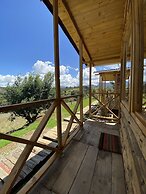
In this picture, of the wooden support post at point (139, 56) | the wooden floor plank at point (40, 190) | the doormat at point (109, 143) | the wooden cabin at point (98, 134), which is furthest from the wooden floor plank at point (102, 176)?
the wooden support post at point (139, 56)

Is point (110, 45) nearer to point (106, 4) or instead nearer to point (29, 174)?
point (106, 4)

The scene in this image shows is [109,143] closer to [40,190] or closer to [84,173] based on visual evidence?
[84,173]

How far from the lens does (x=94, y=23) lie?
2.27 metres

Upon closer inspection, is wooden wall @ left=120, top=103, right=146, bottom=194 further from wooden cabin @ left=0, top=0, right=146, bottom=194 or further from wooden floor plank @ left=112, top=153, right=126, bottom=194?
wooden floor plank @ left=112, top=153, right=126, bottom=194

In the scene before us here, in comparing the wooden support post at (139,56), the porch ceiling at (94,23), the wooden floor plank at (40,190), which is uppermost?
the porch ceiling at (94,23)

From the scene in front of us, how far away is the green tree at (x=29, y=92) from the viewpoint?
9.55 metres

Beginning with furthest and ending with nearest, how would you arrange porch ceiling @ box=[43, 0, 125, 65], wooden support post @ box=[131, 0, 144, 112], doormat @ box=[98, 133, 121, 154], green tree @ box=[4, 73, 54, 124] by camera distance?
green tree @ box=[4, 73, 54, 124] < doormat @ box=[98, 133, 121, 154] < porch ceiling @ box=[43, 0, 125, 65] < wooden support post @ box=[131, 0, 144, 112]

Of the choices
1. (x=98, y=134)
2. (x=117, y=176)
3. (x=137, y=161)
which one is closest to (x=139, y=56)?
(x=137, y=161)

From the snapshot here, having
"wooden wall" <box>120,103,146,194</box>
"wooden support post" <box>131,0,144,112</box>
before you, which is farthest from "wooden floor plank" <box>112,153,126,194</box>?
"wooden support post" <box>131,0,144,112</box>

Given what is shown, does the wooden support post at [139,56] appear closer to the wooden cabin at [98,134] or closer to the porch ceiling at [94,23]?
the wooden cabin at [98,134]

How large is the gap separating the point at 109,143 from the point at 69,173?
116 centimetres

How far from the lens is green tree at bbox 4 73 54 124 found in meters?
9.55

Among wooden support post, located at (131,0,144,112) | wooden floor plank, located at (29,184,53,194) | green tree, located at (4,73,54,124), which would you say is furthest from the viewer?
green tree, located at (4,73,54,124)

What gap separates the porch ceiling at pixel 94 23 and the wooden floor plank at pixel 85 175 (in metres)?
2.51
